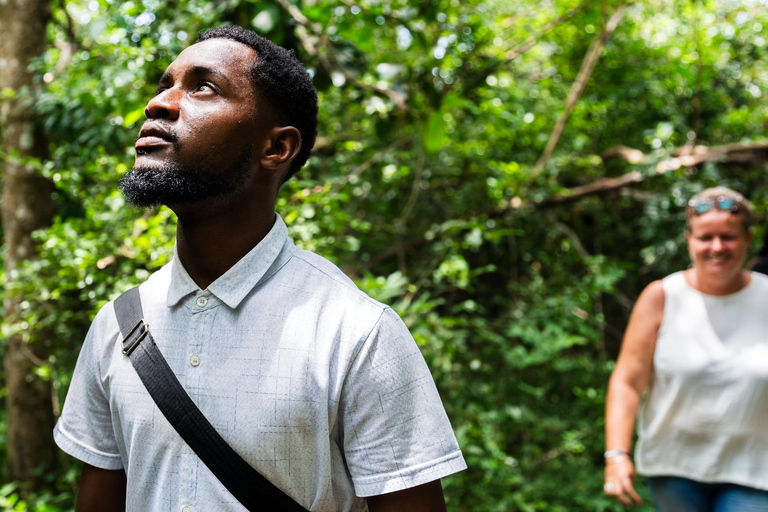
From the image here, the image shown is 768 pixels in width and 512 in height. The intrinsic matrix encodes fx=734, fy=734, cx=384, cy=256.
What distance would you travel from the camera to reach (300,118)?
1610 mm

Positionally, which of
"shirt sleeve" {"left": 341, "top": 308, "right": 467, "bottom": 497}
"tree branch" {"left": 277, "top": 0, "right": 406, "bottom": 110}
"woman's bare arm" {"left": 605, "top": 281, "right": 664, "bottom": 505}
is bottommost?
"woman's bare arm" {"left": 605, "top": 281, "right": 664, "bottom": 505}

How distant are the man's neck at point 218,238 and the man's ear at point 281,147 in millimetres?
89

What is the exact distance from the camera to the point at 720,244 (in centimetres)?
282

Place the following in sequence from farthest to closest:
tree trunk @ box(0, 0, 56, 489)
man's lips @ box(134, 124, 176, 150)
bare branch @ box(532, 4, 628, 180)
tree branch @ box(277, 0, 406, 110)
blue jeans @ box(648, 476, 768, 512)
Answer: bare branch @ box(532, 4, 628, 180) → tree trunk @ box(0, 0, 56, 489) → tree branch @ box(277, 0, 406, 110) → blue jeans @ box(648, 476, 768, 512) → man's lips @ box(134, 124, 176, 150)

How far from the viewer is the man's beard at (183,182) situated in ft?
4.66

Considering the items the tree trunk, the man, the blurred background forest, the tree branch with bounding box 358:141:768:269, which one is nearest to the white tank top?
the blurred background forest

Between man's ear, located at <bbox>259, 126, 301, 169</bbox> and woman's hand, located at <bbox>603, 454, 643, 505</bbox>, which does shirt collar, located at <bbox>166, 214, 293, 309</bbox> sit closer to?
man's ear, located at <bbox>259, 126, 301, 169</bbox>

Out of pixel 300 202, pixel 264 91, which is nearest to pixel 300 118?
pixel 264 91

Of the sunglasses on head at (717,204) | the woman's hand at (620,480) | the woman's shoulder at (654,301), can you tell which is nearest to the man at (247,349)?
the woman's hand at (620,480)

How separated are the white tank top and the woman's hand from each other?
0.09m

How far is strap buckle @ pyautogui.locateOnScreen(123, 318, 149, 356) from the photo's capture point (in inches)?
57.4

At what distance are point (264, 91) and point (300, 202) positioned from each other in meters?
1.95

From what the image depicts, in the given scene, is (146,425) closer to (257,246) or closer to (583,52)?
(257,246)

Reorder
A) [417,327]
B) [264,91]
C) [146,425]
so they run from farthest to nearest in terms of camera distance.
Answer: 1. [417,327]
2. [264,91]
3. [146,425]
